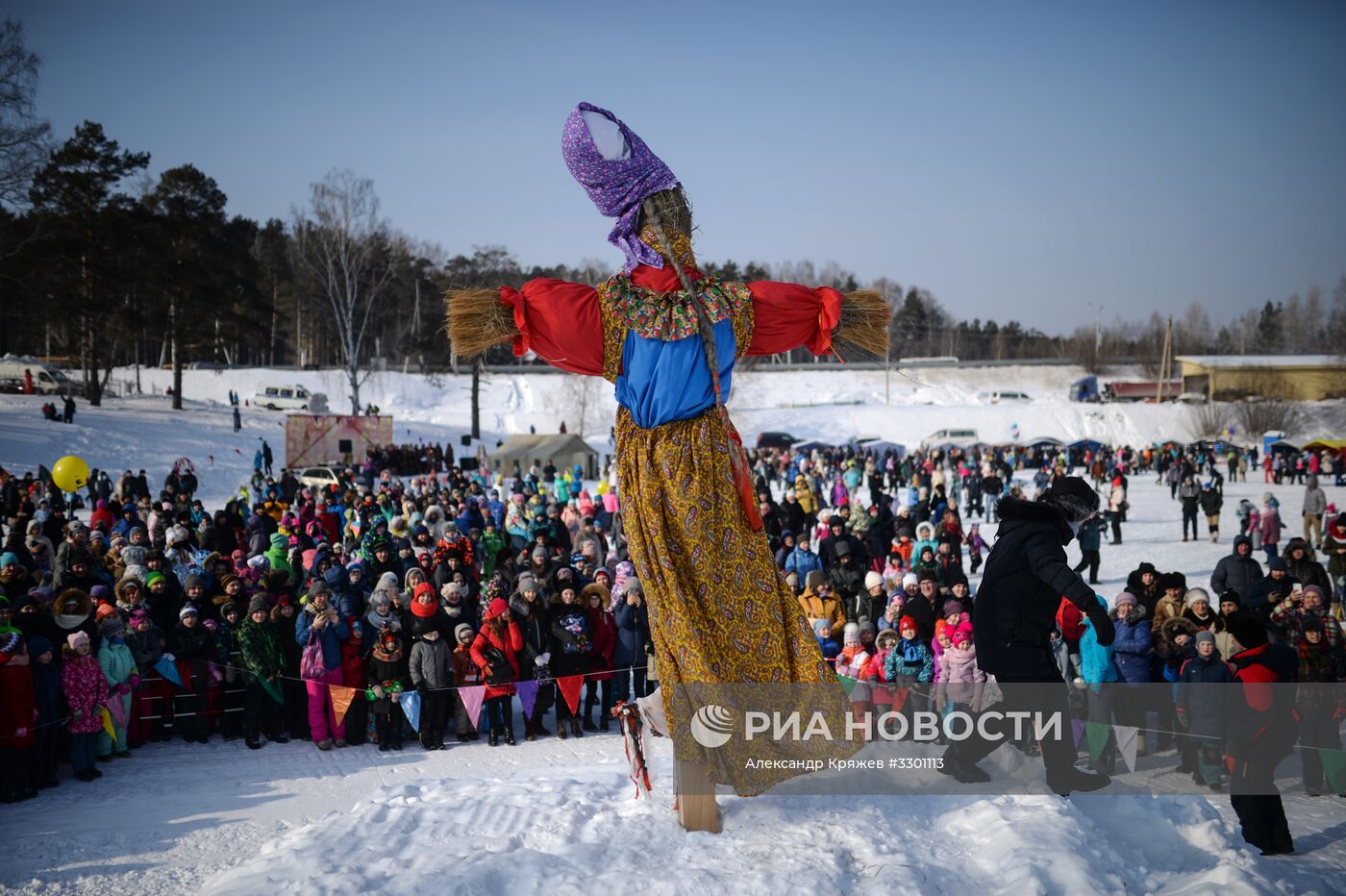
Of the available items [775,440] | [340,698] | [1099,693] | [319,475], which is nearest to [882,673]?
[1099,693]

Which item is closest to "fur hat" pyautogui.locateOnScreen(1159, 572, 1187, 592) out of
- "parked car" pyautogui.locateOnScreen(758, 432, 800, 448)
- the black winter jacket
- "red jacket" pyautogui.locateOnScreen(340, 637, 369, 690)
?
the black winter jacket

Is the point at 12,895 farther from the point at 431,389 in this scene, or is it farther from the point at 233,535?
the point at 431,389

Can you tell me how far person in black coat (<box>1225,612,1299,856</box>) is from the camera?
5.27 m

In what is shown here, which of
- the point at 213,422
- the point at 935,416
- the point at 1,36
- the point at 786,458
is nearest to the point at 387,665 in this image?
the point at 1,36

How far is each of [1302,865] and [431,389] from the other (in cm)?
5981

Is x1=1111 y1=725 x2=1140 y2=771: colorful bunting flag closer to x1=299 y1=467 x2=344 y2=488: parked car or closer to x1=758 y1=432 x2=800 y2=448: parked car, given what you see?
x1=299 y1=467 x2=344 y2=488: parked car

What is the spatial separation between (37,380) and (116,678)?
4355cm

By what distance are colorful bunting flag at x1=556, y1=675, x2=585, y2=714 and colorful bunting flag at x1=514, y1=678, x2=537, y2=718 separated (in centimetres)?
25

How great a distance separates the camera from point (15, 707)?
6.68 metres

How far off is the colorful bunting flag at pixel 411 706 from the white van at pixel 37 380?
→ 137 ft

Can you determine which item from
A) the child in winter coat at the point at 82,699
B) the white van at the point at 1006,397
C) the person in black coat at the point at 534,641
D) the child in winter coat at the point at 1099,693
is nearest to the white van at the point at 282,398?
the white van at the point at 1006,397

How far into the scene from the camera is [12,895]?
4746mm

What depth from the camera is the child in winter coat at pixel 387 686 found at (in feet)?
28.1

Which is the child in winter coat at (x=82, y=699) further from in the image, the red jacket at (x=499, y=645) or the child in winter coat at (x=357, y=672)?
the red jacket at (x=499, y=645)
